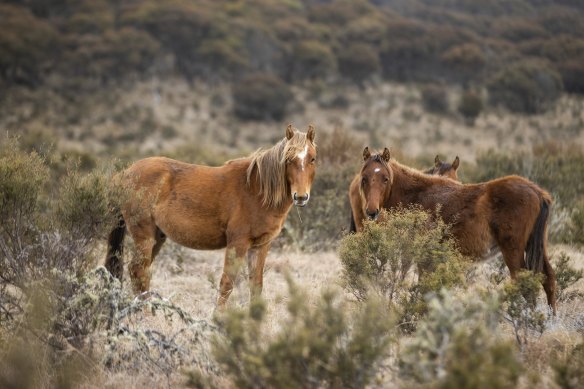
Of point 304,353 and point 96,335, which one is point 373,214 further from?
point 96,335

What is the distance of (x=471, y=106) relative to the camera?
1151 inches

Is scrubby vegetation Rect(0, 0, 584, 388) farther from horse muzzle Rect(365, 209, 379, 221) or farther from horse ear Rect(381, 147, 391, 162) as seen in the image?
horse ear Rect(381, 147, 391, 162)

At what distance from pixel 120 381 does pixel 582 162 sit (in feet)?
46.8

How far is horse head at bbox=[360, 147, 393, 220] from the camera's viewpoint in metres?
5.83

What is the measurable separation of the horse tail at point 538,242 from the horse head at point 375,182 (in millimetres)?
1594

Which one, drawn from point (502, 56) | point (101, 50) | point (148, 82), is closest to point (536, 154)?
point (502, 56)

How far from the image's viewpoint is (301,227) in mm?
10086

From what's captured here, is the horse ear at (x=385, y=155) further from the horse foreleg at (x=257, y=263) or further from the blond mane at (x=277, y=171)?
the horse foreleg at (x=257, y=263)

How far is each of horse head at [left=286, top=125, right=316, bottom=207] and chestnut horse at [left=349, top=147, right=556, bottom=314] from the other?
3.11 ft

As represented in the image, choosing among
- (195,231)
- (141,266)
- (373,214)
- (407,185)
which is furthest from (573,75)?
(141,266)

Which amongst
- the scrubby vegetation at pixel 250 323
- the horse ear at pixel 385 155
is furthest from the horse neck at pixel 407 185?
the scrubby vegetation at pixel 250 323

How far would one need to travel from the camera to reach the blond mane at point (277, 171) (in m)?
5.40

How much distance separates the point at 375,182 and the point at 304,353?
330cm

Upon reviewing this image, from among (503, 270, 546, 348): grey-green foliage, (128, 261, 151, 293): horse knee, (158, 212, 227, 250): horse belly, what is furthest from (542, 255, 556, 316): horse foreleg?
(128, 261, 151, 293): horse knee
